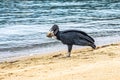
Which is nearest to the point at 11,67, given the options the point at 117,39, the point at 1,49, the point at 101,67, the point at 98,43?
the point at 101,67

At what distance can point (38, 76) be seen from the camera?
Answer: 903cm

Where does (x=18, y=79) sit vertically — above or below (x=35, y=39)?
above

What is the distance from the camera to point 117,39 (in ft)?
57.8

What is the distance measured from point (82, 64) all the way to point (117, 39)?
773 centimetres

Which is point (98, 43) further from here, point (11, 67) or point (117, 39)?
point (11, 67)

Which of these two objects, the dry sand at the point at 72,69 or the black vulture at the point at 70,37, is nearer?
the dry sand at the point at 72,69

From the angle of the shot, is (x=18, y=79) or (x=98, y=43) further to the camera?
(x=98, y=43)

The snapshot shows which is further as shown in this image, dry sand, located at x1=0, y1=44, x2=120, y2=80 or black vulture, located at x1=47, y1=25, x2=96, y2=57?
black vulture, located at x1=47, y1=25, x2=96, y2=57

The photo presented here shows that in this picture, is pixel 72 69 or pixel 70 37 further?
pixel 70 37

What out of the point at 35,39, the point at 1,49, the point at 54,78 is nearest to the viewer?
the point at 54,78

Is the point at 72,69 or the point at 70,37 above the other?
the point at 70,37

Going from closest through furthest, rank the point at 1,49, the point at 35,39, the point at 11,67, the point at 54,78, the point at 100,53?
1. the point at 54,78
2. the point at 11,67
3. the point at 100,53
4. the point at 1,49
5. the point at 35,39

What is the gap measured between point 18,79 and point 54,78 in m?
0.80

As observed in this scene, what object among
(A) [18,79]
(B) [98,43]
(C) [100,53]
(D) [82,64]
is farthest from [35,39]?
(A) [18,79]
